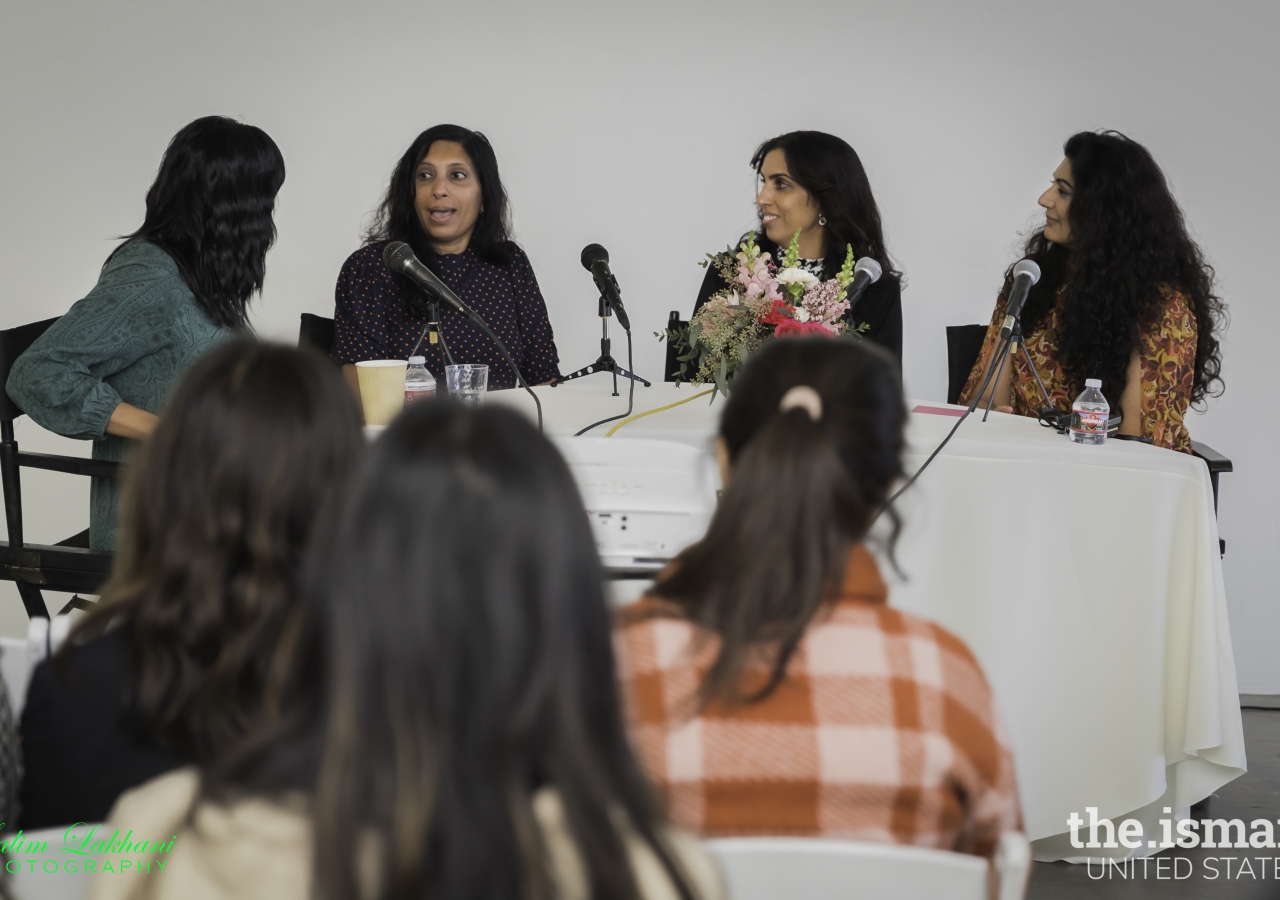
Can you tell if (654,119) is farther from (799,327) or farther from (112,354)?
(112,354)

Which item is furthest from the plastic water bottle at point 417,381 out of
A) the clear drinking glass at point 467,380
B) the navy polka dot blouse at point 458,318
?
the navy polka dot blouse at point 458,318

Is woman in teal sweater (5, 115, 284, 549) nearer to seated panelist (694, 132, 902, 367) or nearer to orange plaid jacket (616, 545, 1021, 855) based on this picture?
seated panelist (694, 132, 902, 367)

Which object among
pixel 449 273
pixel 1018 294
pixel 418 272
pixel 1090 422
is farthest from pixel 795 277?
pixel 449 273

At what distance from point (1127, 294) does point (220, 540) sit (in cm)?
233

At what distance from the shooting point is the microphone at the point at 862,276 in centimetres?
233

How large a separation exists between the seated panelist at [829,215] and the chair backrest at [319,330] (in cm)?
105

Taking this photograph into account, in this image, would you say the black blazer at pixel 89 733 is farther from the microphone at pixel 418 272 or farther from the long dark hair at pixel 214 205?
the long dark hair at pixel 214 205

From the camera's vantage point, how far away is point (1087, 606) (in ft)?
6.64

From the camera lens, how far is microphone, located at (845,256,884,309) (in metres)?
2.33

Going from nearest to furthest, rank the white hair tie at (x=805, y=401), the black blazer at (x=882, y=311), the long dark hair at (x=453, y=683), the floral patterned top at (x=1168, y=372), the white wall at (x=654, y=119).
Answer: the long dark hair at (x=453, y=683)
the white hair tie at (x=805, y=401)
the floral patterned top at (x=1168, y=372)
the black blazer at (x=882, y=311)
the white wall at (x=654, y=119)

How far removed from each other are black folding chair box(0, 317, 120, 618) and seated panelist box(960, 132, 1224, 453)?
2.07 metres

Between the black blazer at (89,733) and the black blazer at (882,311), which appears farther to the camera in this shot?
the black blazer at (882,311)

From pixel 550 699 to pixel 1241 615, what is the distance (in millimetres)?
3470

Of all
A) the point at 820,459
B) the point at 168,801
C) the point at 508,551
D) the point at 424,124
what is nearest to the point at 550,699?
the point at 508,551
